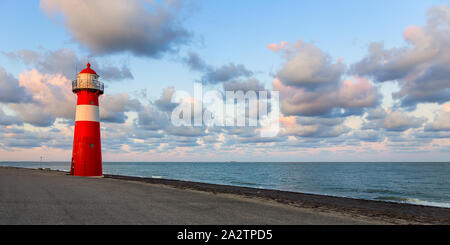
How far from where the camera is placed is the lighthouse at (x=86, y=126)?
29.3 m

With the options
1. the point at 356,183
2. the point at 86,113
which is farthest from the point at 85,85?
the point at 356,183

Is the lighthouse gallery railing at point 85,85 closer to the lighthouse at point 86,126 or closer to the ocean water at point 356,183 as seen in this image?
the lighthouse at point 86,126

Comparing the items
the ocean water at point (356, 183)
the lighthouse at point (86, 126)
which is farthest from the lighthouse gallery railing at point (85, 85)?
the ocean water at point (356, 183)

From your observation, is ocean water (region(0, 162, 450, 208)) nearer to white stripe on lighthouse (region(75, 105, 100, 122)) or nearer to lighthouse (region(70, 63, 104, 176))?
lighthouse (region(70, 63, 104, 176))

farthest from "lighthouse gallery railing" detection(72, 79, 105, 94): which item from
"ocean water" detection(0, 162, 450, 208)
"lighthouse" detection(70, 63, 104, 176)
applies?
"ocean water" detection(0, 162, 450, 208)

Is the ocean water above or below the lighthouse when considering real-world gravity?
below

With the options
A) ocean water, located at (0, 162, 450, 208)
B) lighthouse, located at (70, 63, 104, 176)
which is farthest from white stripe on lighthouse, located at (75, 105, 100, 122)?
ocean water, located at (0, 162, 450, 208)

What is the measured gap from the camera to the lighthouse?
2928 centimetres

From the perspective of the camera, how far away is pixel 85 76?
2995 centimetres

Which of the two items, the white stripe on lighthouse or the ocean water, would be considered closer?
the white stripe on lighthouse

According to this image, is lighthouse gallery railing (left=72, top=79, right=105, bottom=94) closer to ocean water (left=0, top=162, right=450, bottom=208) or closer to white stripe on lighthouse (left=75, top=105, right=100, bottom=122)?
Answer: white stripe on lighthouse (left=75, top=105, right=100, bottom=122)
